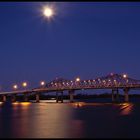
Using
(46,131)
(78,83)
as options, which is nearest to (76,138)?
(46,131)

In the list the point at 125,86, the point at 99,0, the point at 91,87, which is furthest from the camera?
the point at 91,87

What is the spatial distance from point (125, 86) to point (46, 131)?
354 ft

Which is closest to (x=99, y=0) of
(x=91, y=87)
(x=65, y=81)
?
(x=91, y=87)

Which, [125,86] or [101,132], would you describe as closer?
[101,132]

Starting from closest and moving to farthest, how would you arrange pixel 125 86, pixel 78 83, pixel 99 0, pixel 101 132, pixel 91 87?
pixel 99 0 → pixel 101 132 → pixel 125 86 → pixel 91 87 → pixel 78 83

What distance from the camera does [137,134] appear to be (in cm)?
4050

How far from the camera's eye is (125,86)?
150 metres

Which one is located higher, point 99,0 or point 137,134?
point 99,0

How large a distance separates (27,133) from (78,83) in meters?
140

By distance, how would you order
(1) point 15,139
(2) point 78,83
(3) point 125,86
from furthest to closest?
(2) point 78,83 < (3) point 125,86 < (1) point 15,139

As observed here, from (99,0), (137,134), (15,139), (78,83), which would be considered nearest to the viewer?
(99,0)

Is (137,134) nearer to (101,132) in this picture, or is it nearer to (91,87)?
(101,132)

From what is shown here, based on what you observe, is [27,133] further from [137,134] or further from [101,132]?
[137,134]

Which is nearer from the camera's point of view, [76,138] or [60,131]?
[76,138]
